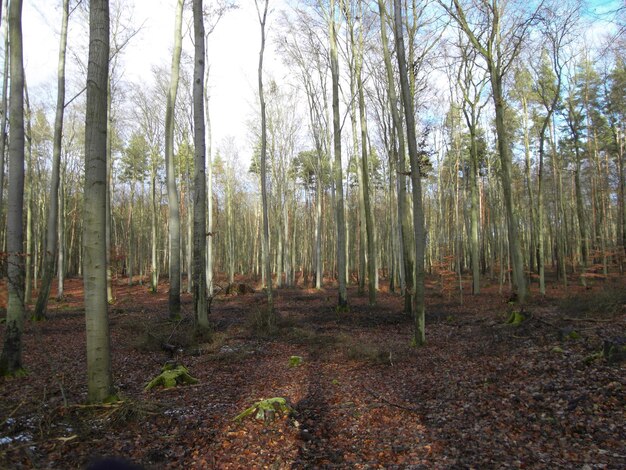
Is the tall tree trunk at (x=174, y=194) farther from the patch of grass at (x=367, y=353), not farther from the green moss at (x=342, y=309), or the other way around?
the patch of grass at (x=367, y=353)

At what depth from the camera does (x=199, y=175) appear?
10.6 metres

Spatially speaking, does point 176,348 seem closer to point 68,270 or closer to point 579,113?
point 579,113

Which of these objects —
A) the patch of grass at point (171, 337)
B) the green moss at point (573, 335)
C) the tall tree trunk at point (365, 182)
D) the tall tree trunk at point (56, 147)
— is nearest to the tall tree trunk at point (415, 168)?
the green moss at point (573, 335)

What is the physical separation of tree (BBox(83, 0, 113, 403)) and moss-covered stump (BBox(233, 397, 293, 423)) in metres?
1.68

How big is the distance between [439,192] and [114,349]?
94.8 feet

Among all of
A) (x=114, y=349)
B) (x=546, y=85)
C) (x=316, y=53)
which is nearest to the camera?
(x=114, y=349)

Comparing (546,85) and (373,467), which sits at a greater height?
(546,85)

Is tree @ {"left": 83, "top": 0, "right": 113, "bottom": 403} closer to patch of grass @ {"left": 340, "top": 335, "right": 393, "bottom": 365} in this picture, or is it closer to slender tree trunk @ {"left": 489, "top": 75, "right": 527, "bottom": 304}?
patch of grass @ {"left": 340, "top": 335, "right": 393, "bottom": 365}

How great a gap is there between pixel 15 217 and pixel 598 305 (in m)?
12.8

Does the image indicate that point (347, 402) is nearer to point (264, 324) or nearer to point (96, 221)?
point (96, 221)

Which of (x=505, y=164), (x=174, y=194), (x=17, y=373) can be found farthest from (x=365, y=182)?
(x=17, y=373)

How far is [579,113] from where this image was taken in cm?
2195

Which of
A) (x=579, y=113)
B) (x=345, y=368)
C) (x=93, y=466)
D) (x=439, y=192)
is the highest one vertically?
(x=579, y=113)

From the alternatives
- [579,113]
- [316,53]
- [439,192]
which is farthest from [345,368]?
[439,192]
